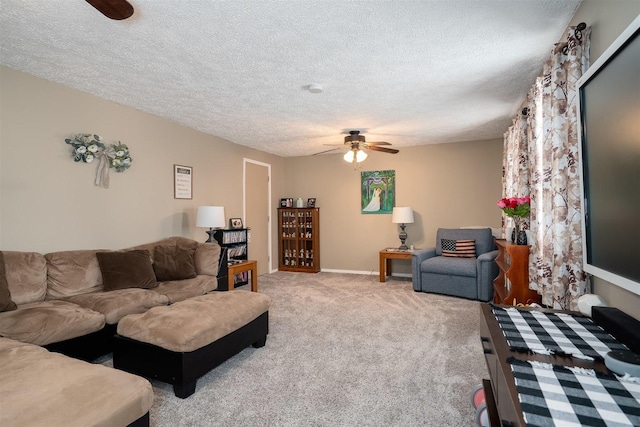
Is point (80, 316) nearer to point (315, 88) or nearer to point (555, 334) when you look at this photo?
point (315, 88)

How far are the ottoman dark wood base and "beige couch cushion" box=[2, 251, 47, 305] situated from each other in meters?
0.96

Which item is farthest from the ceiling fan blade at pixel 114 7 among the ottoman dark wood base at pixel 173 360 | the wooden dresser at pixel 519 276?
the wooden dresser at pixel 519 276

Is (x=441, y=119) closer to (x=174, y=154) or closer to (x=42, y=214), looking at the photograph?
(x=174, y=154)

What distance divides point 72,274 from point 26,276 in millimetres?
332

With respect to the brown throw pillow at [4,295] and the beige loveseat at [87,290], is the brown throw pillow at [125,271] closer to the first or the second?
the beige loveseat at [87,290]

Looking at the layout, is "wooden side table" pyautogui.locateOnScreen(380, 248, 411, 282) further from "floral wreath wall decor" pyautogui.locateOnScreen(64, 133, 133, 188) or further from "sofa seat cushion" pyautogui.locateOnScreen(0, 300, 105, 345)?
"sofa seat cushion" pyautogui.locateOnScreen(0, 300, 105, 345)

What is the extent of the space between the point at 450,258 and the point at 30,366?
187 inches

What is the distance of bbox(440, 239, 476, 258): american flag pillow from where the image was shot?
4988mm

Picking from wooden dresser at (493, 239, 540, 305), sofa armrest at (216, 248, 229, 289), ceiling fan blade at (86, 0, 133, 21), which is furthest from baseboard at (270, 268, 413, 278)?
ceiling fan blade at (86, 0, 133, 21)

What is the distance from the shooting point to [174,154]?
14.3 feet

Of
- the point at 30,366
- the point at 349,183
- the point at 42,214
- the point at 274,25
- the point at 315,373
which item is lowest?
the point at 315,373

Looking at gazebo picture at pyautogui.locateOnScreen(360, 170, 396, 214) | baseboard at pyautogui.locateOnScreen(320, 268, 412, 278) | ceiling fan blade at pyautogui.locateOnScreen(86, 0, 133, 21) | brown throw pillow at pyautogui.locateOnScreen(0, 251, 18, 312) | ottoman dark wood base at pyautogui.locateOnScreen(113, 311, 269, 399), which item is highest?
ceiling fan blade at pyautogui.locateOnScreen(86, 0, 133, 21)

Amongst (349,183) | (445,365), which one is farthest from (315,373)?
(349,183)

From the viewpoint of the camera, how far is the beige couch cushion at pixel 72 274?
285cm
